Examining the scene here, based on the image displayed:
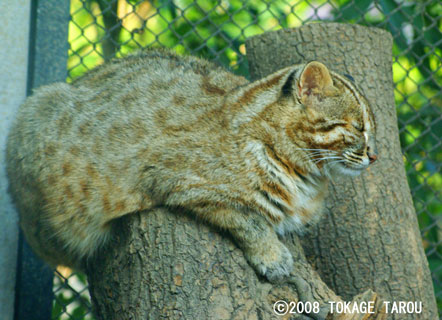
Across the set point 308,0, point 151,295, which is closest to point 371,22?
point 308,0

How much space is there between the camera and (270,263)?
9.86 feet

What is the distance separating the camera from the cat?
10.3 ft

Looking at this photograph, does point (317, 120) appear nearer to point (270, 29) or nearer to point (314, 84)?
point (314, 84)

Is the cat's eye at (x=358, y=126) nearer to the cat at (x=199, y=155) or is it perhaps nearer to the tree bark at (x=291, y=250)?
the cat at (x=199, y=155)

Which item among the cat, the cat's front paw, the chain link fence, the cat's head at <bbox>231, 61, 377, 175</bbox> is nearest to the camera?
the cat's front paw

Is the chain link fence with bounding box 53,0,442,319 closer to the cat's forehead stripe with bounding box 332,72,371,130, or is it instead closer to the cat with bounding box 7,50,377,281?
the cat with bounding box 7,50,377,281

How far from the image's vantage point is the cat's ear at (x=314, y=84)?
3.24 m

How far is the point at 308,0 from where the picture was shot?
5281 mm

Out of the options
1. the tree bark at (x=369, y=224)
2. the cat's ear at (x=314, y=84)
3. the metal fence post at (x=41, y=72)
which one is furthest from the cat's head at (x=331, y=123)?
the metal fence post at (x=41, y=72)

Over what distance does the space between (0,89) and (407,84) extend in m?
Answer: 3.99

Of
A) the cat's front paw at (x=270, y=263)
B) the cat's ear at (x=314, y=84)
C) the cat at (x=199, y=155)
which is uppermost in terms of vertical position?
the cat's ear at (x=314, y=84)

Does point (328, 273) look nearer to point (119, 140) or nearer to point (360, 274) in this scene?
point (360, 274)

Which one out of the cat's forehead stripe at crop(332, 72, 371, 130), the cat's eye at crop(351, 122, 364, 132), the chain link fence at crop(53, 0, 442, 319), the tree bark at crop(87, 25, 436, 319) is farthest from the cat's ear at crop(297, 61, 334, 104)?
the chain link fence at crop(53, 0, 442, 319)

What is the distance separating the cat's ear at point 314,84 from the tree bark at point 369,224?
89 centimetres
